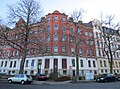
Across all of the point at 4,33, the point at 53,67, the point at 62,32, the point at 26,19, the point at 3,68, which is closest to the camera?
the point at 4,33

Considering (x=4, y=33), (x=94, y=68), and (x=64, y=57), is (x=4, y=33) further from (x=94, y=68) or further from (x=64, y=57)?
(x=94, y=68)

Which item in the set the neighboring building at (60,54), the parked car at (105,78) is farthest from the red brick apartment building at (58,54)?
the parked car at (105,78)

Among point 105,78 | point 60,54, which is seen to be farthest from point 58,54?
point 105,78

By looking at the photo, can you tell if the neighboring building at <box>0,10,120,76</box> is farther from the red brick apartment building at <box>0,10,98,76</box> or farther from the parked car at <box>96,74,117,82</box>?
the parked car at <box>96,74,117,82</box>

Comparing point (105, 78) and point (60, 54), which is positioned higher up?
point (60, 54)

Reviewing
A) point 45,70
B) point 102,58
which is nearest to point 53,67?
point 45,70

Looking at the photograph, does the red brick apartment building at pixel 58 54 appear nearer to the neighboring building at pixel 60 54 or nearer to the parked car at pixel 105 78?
the neighboring building at pixel 60 54

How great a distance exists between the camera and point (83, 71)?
1857 inches

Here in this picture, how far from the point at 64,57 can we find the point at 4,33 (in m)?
20.5

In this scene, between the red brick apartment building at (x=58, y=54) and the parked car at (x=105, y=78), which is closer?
the parked car at (x=105, y=78)

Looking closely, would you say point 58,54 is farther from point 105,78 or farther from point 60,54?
point 105,78

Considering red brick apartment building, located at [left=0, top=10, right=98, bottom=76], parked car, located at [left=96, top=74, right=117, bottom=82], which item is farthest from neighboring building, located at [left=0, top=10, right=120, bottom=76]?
parked car, located at [left=96, top=74, right=117, bottom=82]

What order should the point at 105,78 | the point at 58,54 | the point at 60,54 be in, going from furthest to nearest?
the point at 60,54 → the point at 58,54 → the point at 105,78

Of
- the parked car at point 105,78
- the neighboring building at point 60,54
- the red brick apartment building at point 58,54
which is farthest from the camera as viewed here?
the red brick apartment building at point 58,54
